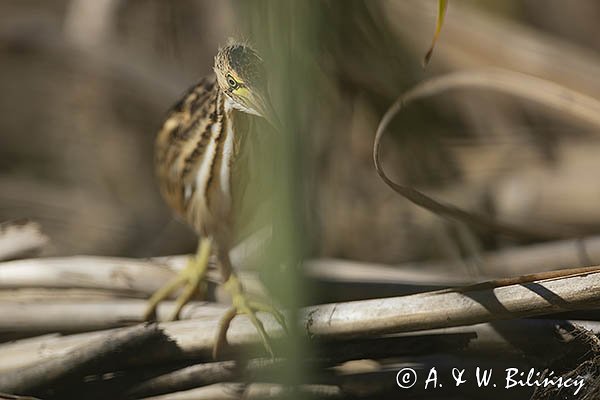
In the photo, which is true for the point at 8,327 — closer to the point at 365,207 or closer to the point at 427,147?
the point at 427,147

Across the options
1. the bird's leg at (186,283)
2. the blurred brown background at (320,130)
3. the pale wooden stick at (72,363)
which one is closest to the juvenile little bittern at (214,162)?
the bird's leg at (186,283)

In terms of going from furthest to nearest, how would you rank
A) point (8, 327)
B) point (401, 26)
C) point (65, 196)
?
point (65, 196), point (401, 26), point (8, 327)

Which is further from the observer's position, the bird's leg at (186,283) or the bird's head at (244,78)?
the bird's leg at (186,283)

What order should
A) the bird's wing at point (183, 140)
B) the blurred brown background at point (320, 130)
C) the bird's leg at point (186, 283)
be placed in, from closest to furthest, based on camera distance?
the bird's wing at point (183, 140) → the bird's leg at point (186, 283) → the blurred brown background at point (320, 130)

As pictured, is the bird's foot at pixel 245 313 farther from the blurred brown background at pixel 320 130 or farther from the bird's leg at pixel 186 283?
the blurred brown background at pixel 320 130

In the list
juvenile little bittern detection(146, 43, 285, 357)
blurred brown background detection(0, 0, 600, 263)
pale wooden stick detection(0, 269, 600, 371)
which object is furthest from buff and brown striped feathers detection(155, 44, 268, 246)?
blurred brown background detection(0, 0, 600, 263)

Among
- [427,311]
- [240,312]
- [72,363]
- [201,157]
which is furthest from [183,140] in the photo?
[427,311]

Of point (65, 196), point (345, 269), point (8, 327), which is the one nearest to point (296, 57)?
point (8, 327)

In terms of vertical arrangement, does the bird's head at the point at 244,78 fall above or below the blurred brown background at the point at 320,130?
below

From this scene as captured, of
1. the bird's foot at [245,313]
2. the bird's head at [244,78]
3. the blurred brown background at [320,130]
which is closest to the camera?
the bird's head at [244,78]
